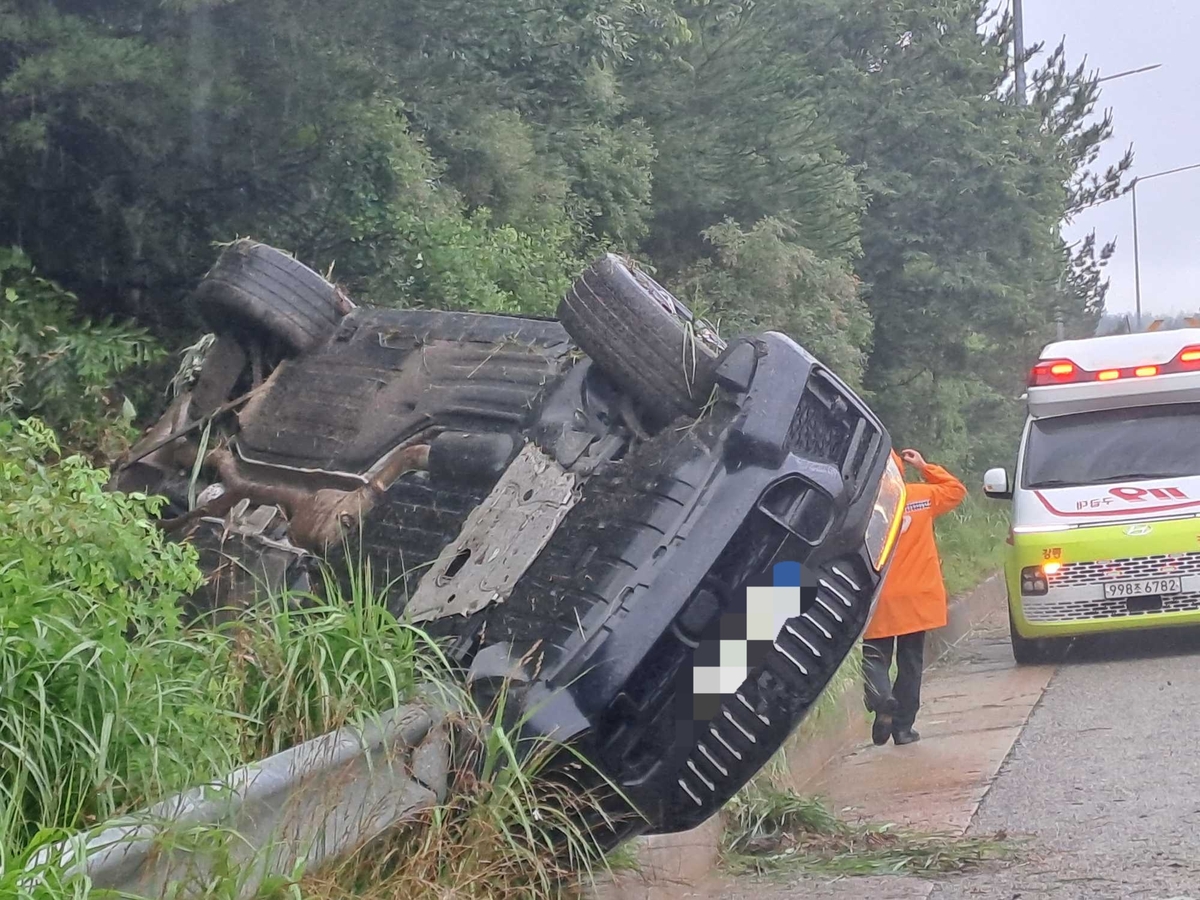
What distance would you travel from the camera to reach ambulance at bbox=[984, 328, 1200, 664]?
965 cm

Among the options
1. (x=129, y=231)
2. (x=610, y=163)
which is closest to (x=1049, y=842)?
(x=129, y=231)

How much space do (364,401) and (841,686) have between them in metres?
Result: 3.58

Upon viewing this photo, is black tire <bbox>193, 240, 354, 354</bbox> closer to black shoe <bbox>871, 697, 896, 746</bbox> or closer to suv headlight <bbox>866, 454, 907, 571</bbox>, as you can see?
suv headlight <bbox>866, 454, 907, 571</bbox>

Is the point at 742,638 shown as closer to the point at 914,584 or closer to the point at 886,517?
the point at 886,517

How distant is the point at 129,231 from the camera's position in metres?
7.54

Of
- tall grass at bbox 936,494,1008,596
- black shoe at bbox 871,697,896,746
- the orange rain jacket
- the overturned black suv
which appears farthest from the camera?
tall grass at bbox 936,494,1008,596

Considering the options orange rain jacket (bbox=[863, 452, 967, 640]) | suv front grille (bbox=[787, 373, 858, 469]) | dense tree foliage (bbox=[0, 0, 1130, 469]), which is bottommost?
orange rain jacket (bbox=[863, 452, 967, 640])

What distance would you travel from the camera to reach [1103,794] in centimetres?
605

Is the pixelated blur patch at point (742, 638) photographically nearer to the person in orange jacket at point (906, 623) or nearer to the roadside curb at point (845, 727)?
the roadside curb at point (845, 727)

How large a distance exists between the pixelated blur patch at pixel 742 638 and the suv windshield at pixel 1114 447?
6.50 m

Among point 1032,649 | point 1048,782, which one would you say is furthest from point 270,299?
point 1032,649

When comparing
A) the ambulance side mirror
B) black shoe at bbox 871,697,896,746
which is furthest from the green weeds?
the ambulance side mirror

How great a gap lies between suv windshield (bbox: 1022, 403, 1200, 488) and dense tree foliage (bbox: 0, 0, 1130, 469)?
330cm

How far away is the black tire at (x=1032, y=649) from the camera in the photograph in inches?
399
